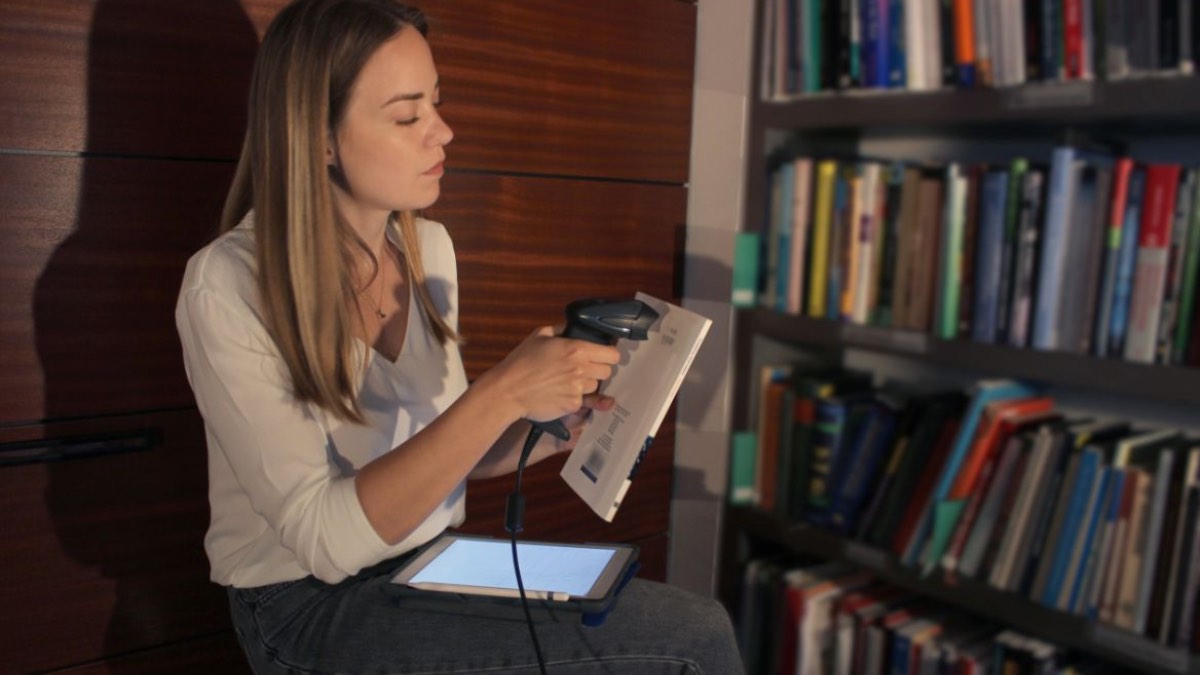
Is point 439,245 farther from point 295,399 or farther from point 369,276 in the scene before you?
point 295,399

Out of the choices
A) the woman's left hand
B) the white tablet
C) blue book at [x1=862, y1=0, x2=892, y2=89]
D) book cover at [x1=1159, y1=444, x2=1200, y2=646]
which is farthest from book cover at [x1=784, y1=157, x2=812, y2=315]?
the white tablet

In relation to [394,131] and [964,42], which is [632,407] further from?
[964,42]

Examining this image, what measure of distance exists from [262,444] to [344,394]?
0.38ft

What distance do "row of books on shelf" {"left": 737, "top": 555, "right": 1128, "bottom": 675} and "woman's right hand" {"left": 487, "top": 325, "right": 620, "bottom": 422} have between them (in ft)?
3.93

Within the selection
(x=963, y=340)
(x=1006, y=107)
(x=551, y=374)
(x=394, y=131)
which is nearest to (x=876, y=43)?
(x=1006, y=107)

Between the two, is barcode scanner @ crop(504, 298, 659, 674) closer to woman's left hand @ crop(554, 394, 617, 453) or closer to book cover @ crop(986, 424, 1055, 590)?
woman's left hand @ crop(554, 394, 617, 453)

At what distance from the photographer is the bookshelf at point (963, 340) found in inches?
60.2

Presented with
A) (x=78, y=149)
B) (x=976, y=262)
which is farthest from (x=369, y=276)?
(x=976, y=262)

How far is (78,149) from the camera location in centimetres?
118

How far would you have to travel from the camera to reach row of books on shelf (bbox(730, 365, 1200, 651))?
1.55 m

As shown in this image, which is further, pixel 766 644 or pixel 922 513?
pixel 766 644

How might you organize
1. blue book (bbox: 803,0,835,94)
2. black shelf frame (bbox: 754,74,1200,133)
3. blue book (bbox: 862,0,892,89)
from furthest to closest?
blue book (bbox: 803,0,835,94), blue book (bbox: 862,0,892,89), black shelf frame (bbox: 754,74,1200,133)

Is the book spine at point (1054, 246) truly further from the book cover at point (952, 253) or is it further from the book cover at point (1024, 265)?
the book cover at point (952, 253)

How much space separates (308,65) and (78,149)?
0.36 m
